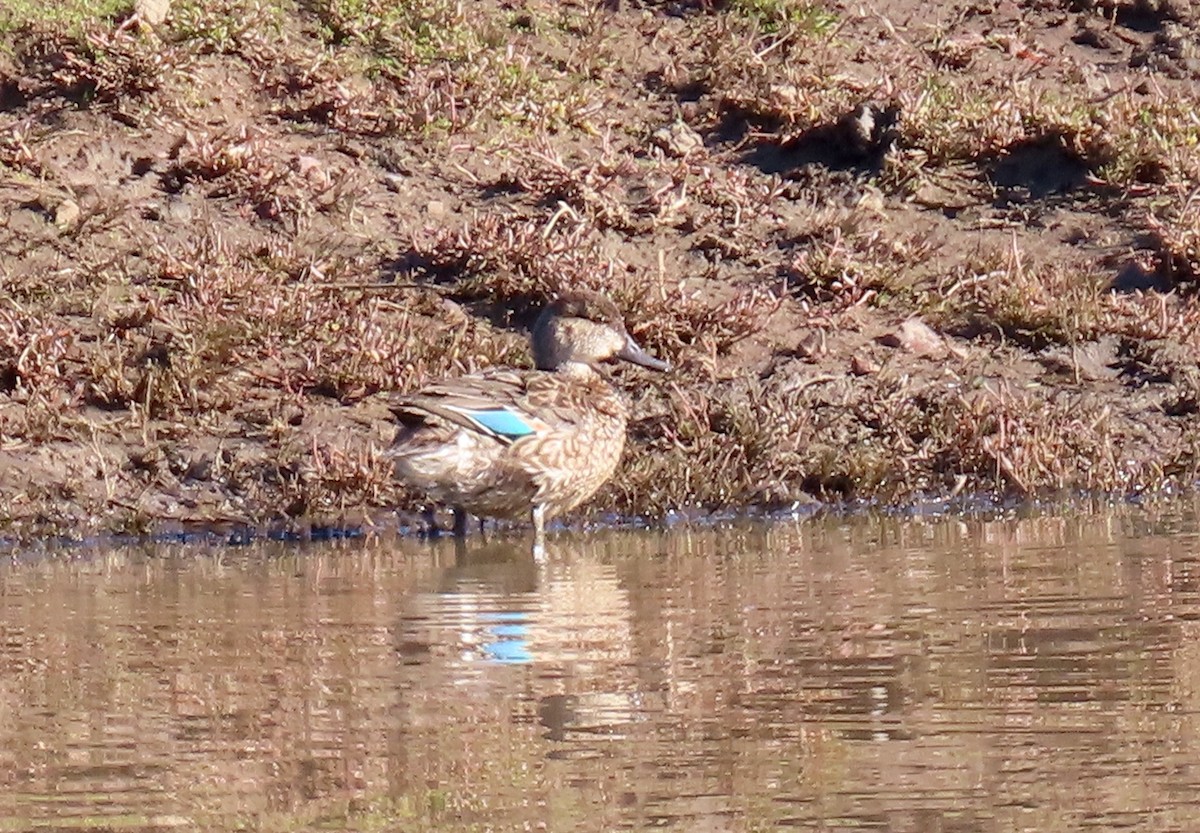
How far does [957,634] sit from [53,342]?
5.63 meters

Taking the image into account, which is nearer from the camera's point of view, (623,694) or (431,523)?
(623,694)

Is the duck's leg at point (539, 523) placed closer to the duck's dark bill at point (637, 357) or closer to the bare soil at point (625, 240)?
the bare soil at point (625, 240)

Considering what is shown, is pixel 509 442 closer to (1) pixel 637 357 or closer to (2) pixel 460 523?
(2) pixel 460 523

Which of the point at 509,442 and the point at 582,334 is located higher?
the point at 582,334

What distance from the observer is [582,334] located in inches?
405

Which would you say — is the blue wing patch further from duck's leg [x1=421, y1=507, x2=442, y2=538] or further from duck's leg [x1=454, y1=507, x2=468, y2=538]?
duck's leg [x1=421, y1=507, x2=442, y2=538]

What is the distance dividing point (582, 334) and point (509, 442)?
980 millimetres

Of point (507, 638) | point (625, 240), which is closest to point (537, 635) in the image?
point (507, 638)

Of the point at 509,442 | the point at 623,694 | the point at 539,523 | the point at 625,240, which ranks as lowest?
the point at 623,694

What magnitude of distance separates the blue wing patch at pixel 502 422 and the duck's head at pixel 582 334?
81 centimetres

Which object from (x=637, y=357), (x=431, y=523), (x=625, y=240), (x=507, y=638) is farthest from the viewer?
(x=625, y=240)

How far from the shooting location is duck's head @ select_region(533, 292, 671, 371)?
1027 cm

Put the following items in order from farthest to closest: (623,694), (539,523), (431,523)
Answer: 1. (431,523)
2. (539,523)
3. (623,694)

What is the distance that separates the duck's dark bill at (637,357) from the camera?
10.4 m
